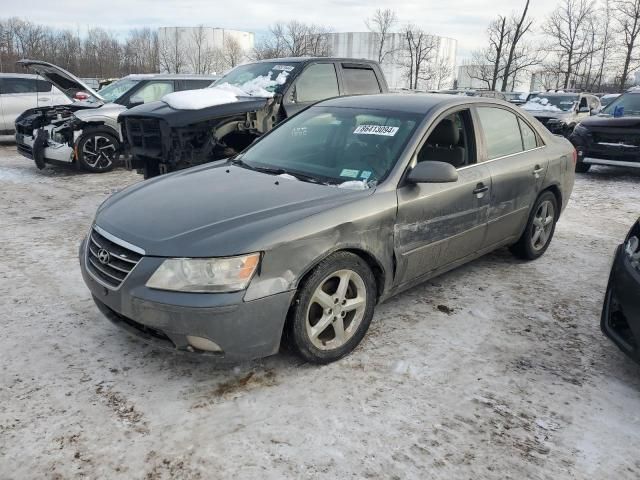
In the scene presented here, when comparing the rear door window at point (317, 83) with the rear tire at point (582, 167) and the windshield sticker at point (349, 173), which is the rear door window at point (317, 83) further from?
the rear tire at point (582, 167)

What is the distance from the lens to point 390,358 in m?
3.21

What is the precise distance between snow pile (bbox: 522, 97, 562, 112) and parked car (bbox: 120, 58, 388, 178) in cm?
940

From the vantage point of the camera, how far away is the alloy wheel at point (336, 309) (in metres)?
2.96

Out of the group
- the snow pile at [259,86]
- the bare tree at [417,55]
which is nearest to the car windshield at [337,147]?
the snow pile at [259,86]

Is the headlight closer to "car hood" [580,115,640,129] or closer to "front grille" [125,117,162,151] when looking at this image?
"front grille" [125,117,162,151]

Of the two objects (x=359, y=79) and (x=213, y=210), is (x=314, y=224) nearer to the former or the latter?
(x=213, y=210)

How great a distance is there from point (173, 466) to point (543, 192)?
4.00 m

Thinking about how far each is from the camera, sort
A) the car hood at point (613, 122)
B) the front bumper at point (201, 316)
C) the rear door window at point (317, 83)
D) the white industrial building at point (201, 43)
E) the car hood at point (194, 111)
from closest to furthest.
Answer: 1. the front bumper at point (201, 316)
2. the car hood at point (194, 111)
3. the rear door window at point (317, 83)
4. the car hood at point (613, 122)
5. the white industrial building at point (201, 43)

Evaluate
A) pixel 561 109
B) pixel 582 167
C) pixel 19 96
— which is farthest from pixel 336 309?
pixel 561 109

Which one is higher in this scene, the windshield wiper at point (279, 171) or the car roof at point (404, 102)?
the car roof at point (404, 102)

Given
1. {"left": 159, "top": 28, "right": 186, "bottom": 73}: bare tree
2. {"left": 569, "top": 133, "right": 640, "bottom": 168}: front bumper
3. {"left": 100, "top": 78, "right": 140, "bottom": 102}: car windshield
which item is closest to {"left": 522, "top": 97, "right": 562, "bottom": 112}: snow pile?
{"left": 569, "top": 133, "right": 640, "bottom": 168}: front bumper

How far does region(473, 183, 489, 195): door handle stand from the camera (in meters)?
3.89

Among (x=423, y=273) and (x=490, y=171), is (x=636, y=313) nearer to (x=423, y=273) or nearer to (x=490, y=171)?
(x=423, y=273)

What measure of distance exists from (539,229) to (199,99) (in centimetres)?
393
